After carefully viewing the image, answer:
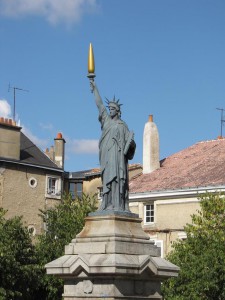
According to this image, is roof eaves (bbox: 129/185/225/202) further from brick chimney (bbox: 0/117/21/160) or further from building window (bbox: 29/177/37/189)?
brick chimney (bbox: 0/117/21/160)

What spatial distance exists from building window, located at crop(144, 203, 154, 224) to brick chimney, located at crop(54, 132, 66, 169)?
11.7 metres

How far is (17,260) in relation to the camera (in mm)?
32250

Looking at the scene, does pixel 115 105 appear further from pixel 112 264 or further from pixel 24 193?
pixel 24 193

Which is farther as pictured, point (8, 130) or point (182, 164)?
point (8, 130)

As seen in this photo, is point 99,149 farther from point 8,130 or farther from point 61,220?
point 8,130

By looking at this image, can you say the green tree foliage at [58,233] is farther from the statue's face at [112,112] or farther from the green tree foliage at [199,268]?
the statue's face at [112,112]

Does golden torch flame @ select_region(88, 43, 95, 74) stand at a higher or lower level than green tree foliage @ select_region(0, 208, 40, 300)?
higher

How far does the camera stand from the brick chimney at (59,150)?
5019 cm

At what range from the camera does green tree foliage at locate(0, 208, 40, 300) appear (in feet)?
101

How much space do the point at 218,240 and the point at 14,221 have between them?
8787mm

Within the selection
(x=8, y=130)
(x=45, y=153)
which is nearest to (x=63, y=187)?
(x=45, y=153)

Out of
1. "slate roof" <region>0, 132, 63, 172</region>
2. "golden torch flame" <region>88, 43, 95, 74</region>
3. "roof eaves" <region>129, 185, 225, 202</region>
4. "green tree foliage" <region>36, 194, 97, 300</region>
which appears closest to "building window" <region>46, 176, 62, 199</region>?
"slate roof" <region>0, 132, 63, 172</region>

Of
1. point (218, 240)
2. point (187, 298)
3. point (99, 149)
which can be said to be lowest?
point (187, 298)

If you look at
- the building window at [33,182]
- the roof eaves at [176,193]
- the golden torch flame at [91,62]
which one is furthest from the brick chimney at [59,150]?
the golden torch flame at [91,62]
